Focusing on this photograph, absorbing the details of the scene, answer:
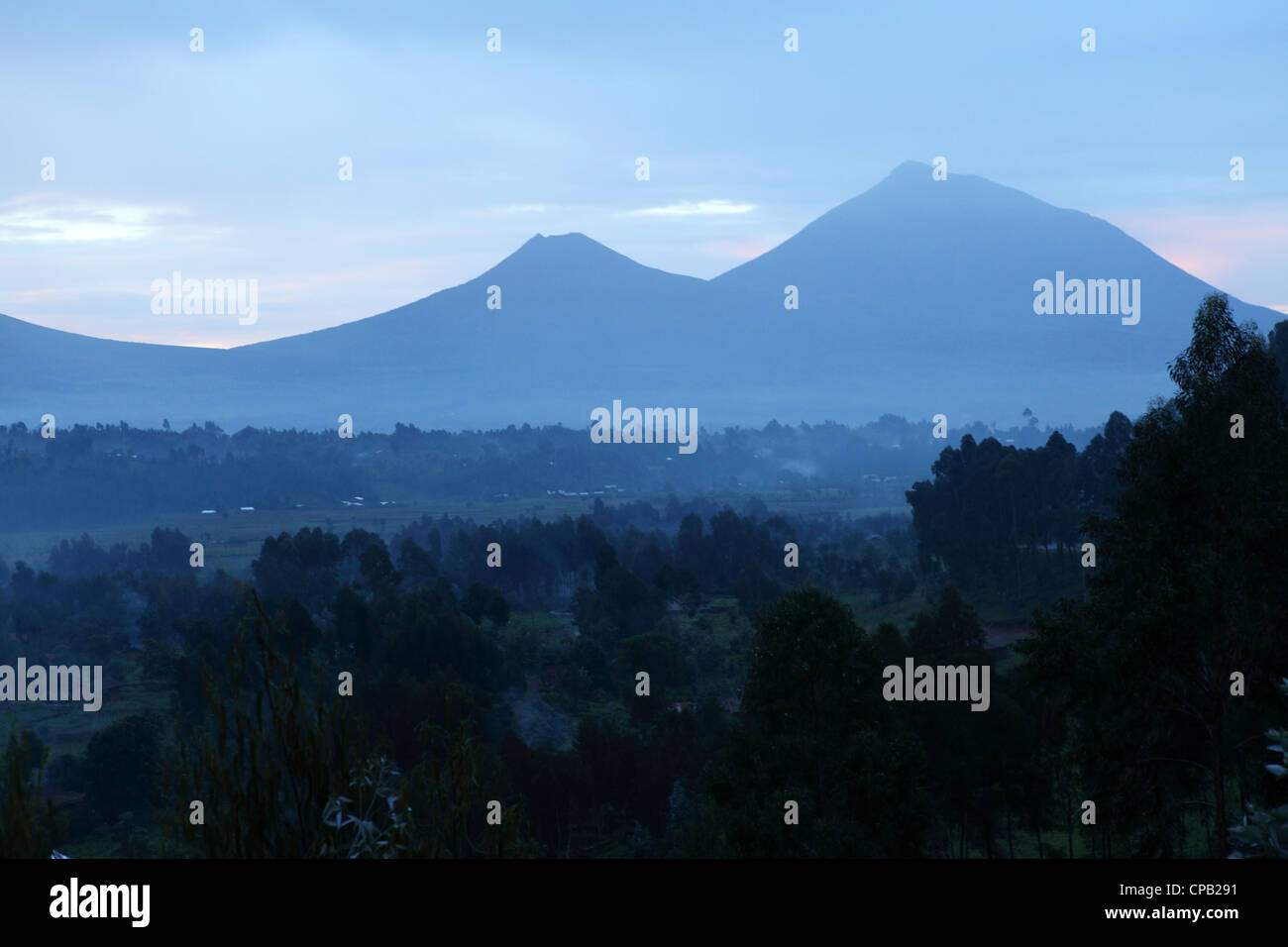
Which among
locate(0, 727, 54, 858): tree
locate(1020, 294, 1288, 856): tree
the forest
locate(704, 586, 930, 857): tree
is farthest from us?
locate(704, 586, 930, 857): tree

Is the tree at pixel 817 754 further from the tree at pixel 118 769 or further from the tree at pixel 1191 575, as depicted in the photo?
the tree at pixel 118 769

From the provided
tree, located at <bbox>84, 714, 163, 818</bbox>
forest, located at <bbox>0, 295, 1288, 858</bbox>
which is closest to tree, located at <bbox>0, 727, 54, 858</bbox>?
forest, located at <bbox>0, 295, 1288, 858</bbox>

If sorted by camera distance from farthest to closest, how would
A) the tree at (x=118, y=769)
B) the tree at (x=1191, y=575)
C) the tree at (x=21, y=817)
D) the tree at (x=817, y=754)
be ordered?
the tree at (x=118, y=769) < the tree at (x=817, y=754) < the tree at (x=1191, y=575) < the tree at (x=21, y=817)

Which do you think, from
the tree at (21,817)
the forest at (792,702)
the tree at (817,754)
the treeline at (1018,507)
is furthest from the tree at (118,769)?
the treeline at (1018,507)

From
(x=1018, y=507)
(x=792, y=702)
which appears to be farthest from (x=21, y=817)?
(x=1018, y=507)

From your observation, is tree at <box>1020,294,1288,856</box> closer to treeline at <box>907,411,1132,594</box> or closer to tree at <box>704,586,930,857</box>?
tree at <box>704,586,930,857</box>

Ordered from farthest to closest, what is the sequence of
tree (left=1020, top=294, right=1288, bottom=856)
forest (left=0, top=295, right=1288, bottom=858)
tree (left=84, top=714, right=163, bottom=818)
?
1. tree (left=84, top=714, right=163, bottom=818)
2. tree (left=1020, top=294, right=1288, bottom=856)
3. forest (left=0, top=295, right=1288, bottom=858)

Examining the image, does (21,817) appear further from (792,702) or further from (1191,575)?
(792,702)
